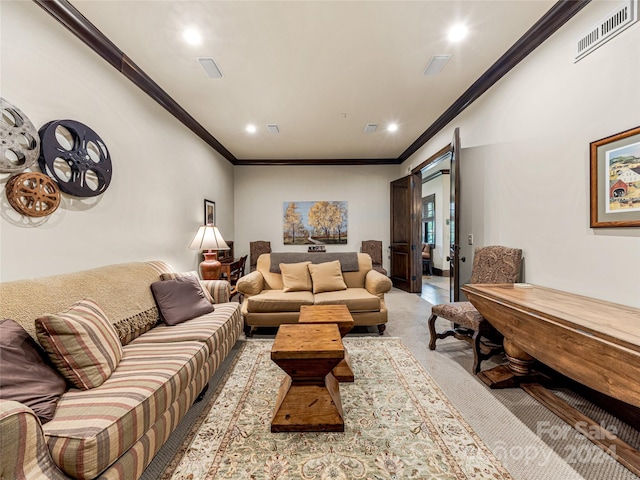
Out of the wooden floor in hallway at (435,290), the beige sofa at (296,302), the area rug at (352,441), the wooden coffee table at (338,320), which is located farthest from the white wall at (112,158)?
the wooden floor in hallway at (435,290)

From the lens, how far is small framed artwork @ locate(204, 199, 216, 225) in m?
4.23

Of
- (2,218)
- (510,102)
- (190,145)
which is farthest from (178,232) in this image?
(510,102)

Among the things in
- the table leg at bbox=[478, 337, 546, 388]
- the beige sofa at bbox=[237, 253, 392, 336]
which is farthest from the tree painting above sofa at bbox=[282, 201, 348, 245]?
the table leg at bbox=[478, 337, 546, 388]

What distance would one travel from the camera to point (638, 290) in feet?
5.08

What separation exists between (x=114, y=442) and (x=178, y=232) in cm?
268

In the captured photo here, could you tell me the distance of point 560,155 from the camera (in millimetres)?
2029

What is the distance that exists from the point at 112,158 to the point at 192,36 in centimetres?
122

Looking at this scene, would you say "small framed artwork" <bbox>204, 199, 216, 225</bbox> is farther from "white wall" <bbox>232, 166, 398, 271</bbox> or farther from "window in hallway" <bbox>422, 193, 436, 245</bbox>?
"window in hallway" <bbox>422, 193, 436, 245</bbox>

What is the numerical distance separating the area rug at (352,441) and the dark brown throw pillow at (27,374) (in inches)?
25.3

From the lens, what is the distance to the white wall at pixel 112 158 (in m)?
1.64

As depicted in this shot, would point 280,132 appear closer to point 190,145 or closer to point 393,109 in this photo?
point 190,145

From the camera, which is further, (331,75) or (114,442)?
(331,75)

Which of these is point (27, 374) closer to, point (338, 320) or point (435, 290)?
point (338, 320)

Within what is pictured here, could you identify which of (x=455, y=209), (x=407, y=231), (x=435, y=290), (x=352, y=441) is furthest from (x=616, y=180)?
(x=435, y=290)
